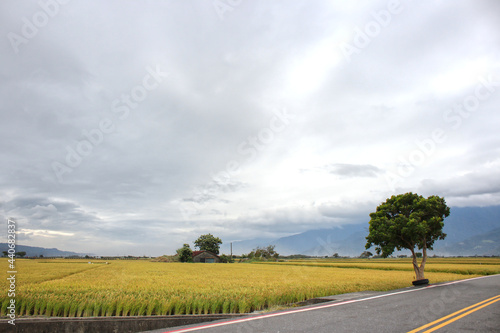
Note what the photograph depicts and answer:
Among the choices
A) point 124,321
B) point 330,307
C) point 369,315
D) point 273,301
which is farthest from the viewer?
point 273,301

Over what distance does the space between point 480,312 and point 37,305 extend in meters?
17.1

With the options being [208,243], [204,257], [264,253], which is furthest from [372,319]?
[264,253]

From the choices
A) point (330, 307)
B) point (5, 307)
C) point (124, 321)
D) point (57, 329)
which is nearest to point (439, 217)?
point (330, 307)

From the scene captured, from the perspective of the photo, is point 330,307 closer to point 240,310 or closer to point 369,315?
point 369,315

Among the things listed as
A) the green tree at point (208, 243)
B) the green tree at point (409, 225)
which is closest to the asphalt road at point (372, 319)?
the green tree at point (409, 225)

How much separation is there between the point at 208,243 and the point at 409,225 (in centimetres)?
10102

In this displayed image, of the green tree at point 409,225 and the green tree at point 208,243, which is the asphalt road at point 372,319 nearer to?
the green tree at point 409,225

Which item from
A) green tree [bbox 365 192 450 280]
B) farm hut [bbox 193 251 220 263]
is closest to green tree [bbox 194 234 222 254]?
farm hut [bbox 193 251 220 263]

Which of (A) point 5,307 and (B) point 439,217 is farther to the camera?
(B) point 439,217

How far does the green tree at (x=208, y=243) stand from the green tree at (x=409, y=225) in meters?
97.6

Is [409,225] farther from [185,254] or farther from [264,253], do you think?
[264,253]

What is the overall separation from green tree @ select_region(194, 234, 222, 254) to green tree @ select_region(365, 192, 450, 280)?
9760 centimetres

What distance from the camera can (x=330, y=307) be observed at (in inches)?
445

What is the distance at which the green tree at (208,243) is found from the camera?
373 feet
